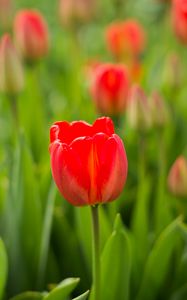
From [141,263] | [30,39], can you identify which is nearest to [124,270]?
[141,263]

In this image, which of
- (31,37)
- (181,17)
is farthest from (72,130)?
(31,37)

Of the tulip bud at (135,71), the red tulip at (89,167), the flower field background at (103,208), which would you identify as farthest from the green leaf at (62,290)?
the tulip bud at (135,71)

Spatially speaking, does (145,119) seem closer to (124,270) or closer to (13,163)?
(13,163)

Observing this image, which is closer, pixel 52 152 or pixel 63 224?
pixel 52 152

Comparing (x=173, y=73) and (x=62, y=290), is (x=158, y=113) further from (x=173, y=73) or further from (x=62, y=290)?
(x=62, y=290)

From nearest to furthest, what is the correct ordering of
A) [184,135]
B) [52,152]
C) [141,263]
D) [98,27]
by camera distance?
[52,152] < [141,263] < [184,135] < [98,27]
